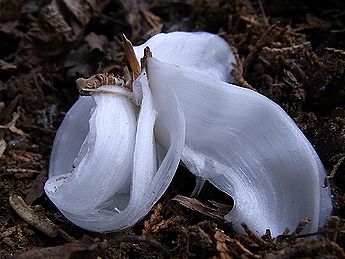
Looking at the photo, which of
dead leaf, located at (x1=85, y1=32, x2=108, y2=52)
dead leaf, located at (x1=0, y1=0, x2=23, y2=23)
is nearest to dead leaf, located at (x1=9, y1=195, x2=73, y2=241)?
dead leaf, located at (x1=85, y1=32, x2=108, y2=52)

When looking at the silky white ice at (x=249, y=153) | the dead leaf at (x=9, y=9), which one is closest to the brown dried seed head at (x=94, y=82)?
the silky white ice at (x=249, y=153)

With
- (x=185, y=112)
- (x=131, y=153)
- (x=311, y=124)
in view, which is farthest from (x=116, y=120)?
(x=311, y=124)

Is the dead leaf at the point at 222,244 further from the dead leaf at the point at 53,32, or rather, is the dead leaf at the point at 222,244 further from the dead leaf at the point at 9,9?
the dead leaf at the point at 9,9

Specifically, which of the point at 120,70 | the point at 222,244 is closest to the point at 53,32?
the point at 120,70

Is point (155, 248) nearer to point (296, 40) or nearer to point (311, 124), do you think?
point (311, 124)

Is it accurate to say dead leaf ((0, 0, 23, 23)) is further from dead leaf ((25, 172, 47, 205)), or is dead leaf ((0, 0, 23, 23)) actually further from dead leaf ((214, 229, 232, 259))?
dead leaf ((214, 229, 232, 259))
